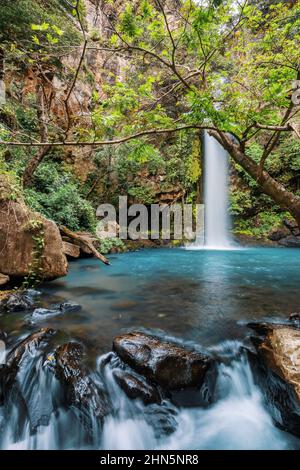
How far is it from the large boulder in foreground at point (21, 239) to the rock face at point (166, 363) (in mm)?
2800

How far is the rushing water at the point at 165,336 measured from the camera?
7.47 feet

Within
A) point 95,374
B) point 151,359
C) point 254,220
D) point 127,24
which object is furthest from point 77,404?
point 254,220

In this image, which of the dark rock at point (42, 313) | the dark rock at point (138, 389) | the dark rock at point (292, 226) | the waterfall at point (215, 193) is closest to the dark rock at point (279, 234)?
the dark rock at point (292, 226)

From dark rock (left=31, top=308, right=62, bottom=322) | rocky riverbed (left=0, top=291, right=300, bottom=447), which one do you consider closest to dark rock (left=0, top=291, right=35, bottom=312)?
dark rock (left=31, top=308, right=62, bottom=322)

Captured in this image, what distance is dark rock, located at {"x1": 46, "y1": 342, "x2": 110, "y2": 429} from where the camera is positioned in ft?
7.63

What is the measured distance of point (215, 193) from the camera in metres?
15.8

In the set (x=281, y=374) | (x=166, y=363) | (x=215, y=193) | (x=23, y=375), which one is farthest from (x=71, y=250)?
(x=215, y=193)

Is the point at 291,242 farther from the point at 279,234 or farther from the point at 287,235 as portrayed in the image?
the point at 279,234

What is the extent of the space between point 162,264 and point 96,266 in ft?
7.80

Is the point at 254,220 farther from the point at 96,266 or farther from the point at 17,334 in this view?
the point at 17,334

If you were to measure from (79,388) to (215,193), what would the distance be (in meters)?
14.7

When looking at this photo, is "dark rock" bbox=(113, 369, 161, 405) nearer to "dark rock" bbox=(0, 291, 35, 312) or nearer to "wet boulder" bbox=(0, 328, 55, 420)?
"wet boulder" bbox=(0, 328, 55, 420)

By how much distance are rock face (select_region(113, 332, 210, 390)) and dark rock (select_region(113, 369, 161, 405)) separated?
0.08 meters

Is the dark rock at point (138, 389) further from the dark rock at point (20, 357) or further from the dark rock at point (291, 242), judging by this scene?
the dark rock at point (291, 242)
